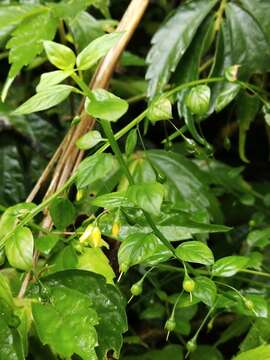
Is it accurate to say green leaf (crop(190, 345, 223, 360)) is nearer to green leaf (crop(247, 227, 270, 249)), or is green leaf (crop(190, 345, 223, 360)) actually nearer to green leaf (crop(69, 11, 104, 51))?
green leaf (crop(247, 227, 270, 249))

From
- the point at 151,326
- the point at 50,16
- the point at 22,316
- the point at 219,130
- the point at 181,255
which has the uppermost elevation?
the point at 50,16

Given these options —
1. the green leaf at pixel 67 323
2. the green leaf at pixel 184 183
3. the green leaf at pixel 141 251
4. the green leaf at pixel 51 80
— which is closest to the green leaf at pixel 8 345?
the green leaf at pixel 67 323

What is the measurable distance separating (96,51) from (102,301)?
272 millimetres

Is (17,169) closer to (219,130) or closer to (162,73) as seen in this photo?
(162,73)

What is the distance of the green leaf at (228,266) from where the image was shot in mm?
675

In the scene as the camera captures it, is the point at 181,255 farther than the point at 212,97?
No

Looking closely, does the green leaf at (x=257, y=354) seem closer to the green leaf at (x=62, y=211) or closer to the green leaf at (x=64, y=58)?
the green leaf at (x=62, y=211)

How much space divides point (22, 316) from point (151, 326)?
46 cm

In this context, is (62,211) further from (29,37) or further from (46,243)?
(29,37)

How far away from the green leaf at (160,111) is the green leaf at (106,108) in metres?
0.13

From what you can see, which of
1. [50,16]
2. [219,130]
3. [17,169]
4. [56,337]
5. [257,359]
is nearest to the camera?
[56,337]

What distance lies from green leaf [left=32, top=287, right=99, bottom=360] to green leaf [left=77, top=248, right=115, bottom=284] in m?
0.08

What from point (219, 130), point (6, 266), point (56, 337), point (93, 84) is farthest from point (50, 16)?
point (219, 130)

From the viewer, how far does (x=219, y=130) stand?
1.34 m
